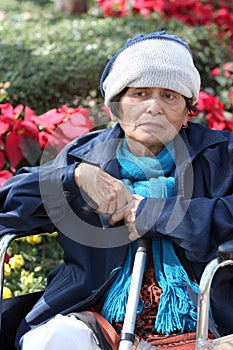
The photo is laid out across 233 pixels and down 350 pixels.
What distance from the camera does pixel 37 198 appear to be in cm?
295

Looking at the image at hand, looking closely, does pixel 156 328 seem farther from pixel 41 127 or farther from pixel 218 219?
pixel 41 127

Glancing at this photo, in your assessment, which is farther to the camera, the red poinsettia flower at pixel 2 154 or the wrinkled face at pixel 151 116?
the red poinsettia flower at pixel 2 154

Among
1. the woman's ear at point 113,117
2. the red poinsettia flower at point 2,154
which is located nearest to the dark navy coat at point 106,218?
the woman's ear at point 113,117

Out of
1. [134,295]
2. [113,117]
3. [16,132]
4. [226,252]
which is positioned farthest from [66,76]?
[226,252]

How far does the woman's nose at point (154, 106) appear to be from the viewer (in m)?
2.99

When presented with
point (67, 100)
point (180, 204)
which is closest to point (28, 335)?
point (180, 204)

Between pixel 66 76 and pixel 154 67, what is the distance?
111 inches

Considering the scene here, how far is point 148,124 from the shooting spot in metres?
3.00

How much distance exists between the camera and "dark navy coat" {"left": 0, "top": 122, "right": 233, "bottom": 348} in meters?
2.83

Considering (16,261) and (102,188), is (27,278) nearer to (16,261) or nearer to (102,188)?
(16,261)

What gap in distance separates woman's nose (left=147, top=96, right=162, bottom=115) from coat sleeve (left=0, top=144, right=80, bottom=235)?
1.25 feet

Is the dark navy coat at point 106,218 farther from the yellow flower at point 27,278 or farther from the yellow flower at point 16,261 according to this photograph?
the yellow flower at point 16,261

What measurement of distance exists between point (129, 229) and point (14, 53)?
3172mm

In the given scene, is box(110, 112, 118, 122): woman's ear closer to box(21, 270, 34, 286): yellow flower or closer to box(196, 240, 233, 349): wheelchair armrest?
box(196, 240, 233, 349): wheelchair armrest
